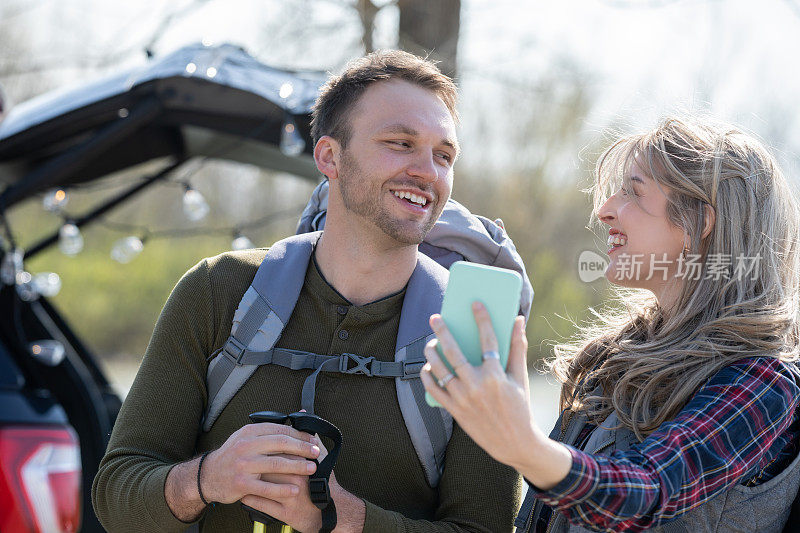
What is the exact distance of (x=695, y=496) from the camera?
1731 millimetres

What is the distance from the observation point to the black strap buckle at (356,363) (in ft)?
7.79

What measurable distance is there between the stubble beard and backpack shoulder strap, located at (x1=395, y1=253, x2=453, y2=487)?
0.60ft

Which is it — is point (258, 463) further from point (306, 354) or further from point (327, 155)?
point (327, 155)

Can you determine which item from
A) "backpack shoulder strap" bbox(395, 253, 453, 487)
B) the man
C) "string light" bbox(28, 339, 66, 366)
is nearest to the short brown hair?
the man

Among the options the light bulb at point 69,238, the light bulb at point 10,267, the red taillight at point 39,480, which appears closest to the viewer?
the red taillight at point 39,480

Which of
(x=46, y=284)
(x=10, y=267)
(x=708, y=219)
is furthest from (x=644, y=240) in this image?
(x=46, y=284)

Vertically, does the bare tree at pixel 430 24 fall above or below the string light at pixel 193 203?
above

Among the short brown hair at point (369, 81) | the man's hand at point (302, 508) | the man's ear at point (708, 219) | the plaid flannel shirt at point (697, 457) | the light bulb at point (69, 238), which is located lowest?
Answer: the light bulb at point (69, 238)

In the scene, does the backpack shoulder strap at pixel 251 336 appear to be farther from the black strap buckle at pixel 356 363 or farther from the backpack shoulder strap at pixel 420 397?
the backpack shoulder strap at pixel 420 397

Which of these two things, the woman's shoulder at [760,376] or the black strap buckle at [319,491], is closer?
the woman's shoulder at [760,376]

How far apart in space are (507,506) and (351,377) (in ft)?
1.87

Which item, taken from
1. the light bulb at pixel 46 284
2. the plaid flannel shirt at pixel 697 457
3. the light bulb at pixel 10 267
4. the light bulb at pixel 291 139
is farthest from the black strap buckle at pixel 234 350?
the light bulb at pixel 46 284

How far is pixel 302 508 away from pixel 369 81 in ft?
4.45

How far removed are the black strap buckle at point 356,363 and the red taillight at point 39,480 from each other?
1.32 m
